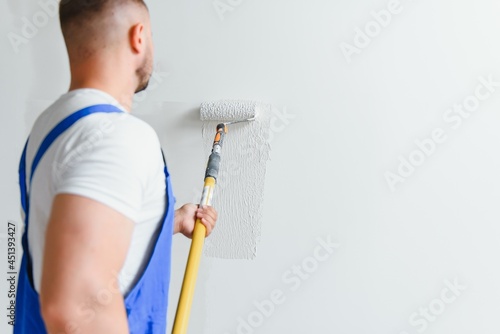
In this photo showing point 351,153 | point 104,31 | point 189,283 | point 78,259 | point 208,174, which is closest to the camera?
point 78,259

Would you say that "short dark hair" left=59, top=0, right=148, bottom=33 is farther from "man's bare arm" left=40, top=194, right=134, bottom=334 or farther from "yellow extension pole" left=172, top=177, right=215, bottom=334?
"yellow extension pole" left=172, top=177, right=215, bottom=334

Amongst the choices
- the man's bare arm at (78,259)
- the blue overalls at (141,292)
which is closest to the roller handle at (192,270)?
the blue overalls at (141,292)

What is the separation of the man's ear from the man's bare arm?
0.84ft

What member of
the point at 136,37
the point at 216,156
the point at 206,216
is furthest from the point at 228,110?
the point at 136,37

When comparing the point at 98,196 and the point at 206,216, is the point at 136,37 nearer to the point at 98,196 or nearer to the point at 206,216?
the point at 98,196

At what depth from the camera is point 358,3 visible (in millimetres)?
1421

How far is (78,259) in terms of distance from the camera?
68 cm

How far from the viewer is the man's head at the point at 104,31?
0.84 meters

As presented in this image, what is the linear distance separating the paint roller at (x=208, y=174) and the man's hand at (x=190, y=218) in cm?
1

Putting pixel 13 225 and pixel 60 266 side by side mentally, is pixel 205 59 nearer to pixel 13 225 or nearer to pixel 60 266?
pixel 13 225

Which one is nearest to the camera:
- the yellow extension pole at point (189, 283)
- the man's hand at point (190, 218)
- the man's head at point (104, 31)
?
the man's head at point (104, 31)

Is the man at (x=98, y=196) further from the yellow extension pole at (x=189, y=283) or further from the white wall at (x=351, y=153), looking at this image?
the white wall at (x=351, y=153)

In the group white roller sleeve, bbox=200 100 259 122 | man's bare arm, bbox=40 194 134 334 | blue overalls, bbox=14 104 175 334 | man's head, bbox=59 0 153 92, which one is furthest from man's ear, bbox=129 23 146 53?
white roller sleeve, bbox=200 100 259 122

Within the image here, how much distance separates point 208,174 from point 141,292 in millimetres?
441
